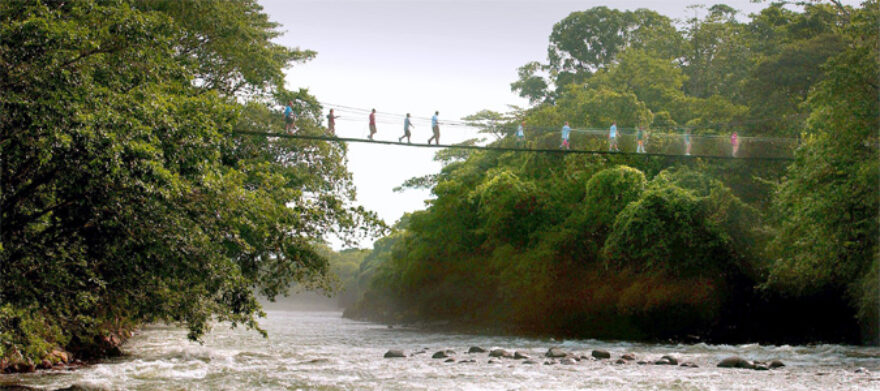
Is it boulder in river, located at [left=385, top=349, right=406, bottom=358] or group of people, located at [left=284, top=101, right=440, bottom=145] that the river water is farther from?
group of people, located at [left=284, top=101, right=440, bottom=145]

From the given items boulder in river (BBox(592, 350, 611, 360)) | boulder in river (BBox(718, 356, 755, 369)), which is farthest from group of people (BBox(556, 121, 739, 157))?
boulder in river (BBox(718, 356, 755, 369))

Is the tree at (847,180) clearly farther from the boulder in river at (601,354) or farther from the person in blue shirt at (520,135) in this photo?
the person in blue shirt at (520,135)

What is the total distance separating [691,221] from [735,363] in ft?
30.1

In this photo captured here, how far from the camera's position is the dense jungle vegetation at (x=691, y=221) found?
15.5 metres

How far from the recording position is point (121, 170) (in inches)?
287

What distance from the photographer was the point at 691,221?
70.0 feet

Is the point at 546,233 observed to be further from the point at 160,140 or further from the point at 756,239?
the point at 160,140

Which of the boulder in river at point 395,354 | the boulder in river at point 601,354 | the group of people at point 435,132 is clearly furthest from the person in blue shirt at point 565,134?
the boulder in river at point 395,354

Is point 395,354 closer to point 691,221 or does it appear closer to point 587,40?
point 691,221

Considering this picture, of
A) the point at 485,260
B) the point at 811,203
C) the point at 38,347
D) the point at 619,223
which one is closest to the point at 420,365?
the point at 38,347

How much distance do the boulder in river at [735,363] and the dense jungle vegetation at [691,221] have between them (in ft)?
13.6

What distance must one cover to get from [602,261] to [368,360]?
11.3 metres

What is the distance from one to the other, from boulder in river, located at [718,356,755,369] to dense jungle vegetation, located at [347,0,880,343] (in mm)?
4143

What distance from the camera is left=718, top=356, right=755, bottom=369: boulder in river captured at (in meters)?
12.4
